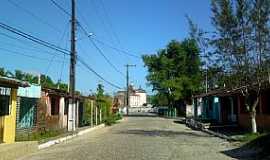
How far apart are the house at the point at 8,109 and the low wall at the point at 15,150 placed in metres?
1.09

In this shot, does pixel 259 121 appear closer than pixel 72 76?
Yes

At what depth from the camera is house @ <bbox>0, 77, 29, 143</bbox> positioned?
19.3 meters

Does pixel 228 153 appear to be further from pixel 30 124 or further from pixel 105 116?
pixel 105 116

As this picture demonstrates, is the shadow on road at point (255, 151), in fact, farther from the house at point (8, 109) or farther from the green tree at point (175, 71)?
the green tree at point (175, 71)

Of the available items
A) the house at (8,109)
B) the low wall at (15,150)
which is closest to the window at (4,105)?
the house at (8,109)

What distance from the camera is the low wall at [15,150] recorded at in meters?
16.3

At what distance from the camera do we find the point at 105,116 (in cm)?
5100

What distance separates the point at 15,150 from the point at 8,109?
3040 millimetres

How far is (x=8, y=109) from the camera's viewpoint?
19.8 m

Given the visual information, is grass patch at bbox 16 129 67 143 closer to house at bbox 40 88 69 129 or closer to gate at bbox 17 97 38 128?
gate at bbox 17 97 38 128

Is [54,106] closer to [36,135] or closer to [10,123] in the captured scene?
[36,135]

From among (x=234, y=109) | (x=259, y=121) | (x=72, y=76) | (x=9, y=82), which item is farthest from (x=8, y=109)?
(x=234, y=109)

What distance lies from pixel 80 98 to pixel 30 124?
44.9 ft

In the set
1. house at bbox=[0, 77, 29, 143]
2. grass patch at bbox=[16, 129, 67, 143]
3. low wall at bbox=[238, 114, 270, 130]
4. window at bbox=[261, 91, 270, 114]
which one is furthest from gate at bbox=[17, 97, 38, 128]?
window at bbox=[261, 91, 270, 114]
